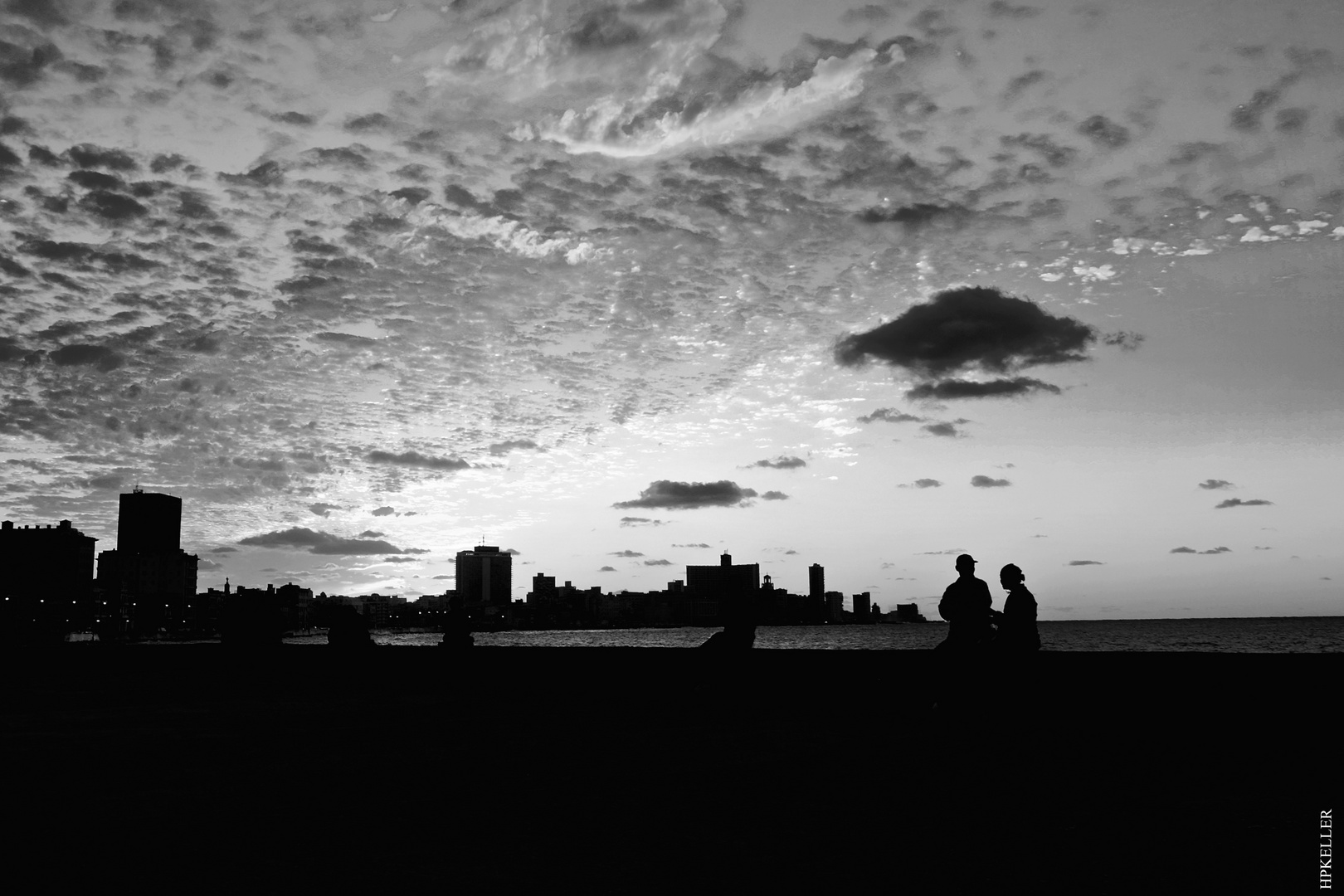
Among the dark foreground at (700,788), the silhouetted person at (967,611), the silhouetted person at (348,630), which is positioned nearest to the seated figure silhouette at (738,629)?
the dark foreground at (700,788)

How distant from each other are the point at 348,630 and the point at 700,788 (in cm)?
2474

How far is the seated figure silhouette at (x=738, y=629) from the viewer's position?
54.1ft

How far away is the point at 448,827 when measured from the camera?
5.89m

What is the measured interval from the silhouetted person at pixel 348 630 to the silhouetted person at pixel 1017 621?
20.9m

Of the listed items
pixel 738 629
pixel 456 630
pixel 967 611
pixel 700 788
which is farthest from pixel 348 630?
pixel 700 788

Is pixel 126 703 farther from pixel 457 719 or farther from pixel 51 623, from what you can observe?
pixel 51 623

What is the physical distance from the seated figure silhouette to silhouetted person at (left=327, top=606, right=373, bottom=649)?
1521cm

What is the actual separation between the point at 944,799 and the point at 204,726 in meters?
8.50

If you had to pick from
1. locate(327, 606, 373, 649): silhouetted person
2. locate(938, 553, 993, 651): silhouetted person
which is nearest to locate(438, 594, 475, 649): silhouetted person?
→ locate(327, 606, 373, 649): silhouetted person

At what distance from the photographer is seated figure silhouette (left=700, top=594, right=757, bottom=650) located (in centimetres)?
1650

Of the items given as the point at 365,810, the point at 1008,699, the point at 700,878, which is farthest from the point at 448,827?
the point at 1008,699

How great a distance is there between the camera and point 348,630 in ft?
98.6

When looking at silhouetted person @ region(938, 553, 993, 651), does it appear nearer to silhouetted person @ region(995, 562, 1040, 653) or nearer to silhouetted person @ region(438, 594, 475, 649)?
silhouetted person @ region(995, 562, 1040, 653)

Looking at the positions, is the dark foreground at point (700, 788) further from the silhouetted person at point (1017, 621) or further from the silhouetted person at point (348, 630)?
the silhouetted person at point (348, 630)
